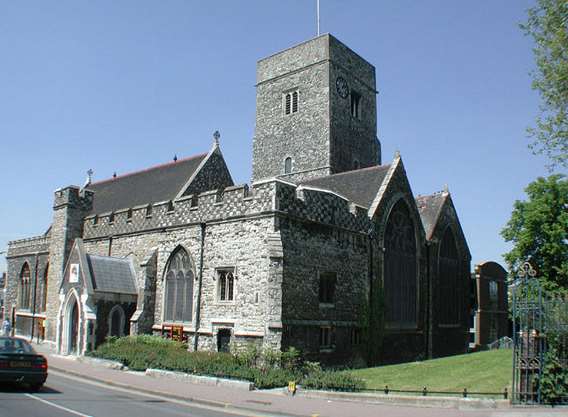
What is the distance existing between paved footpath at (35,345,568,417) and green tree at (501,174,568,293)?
19730 mm

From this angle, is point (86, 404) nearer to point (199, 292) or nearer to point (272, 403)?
point (272, 403)

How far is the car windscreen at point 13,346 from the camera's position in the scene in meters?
14.7

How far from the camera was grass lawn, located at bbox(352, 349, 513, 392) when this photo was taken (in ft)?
55.9

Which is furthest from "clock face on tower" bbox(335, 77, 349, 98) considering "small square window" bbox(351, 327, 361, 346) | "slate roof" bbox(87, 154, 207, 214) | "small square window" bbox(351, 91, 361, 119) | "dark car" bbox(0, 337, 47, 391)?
"dark car" bbox(0, 337, 47, 391)

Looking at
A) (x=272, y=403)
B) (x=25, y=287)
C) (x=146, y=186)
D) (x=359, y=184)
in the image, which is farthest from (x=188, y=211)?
(x=25, y=287)

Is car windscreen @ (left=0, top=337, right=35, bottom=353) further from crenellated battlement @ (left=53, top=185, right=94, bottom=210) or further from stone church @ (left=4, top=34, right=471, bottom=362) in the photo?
crenellated battlement @ (left=53, top=185, right=94, bottom=210)

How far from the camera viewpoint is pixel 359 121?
141 feet

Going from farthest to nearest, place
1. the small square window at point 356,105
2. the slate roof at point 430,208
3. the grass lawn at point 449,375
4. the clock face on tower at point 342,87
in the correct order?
1. the small square window at point 356,105
2. the clock face on tower at point 342,87
3. the slate roof at point 430,208
4. the grass lawn at point 449,375

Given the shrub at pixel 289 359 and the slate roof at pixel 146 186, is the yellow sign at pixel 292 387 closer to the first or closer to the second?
the shrub at pixel 289 359

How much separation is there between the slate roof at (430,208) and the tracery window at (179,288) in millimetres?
13486

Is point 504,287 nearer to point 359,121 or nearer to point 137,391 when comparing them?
point 359,121

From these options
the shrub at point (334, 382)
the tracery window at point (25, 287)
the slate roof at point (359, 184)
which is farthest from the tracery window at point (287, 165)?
the shrub at point (334, 382)

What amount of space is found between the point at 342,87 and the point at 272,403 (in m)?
30.9

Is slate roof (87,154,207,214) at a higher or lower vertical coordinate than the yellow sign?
higher
